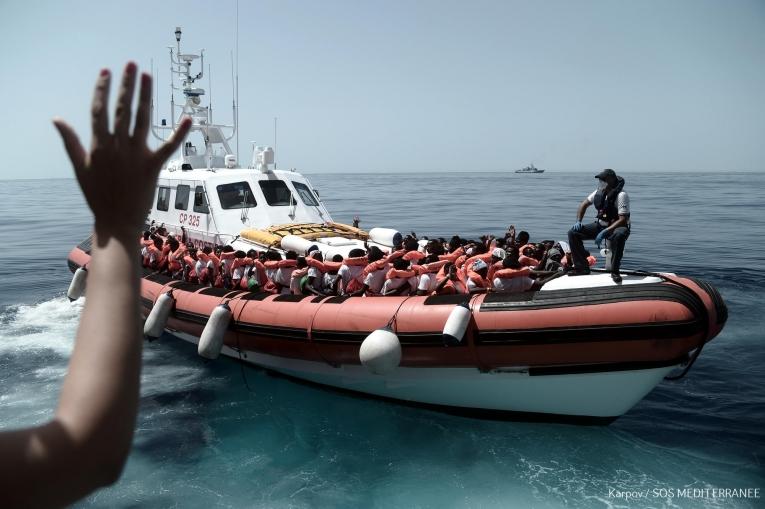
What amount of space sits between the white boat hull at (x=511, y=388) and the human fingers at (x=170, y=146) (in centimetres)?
471

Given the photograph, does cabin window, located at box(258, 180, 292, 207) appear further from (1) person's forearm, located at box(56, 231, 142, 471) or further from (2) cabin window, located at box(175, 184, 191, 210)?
(1) person's forearm, located at box(56, 231, 142, 471)

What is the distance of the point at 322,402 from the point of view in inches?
258

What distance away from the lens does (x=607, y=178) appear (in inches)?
215

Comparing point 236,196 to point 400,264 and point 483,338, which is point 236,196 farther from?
point 483,338

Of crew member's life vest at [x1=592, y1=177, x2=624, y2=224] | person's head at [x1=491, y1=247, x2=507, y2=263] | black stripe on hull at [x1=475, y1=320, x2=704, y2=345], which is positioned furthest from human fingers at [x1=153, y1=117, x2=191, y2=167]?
person's head at [x1=491, y1=247, x2=507, y2=263]

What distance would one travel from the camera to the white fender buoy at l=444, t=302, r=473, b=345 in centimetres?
500

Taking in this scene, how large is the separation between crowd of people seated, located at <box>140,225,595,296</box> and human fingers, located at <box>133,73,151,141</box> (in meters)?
4.93

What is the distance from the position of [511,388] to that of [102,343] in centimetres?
504

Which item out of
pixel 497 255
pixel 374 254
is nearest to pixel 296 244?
pixel 374 254

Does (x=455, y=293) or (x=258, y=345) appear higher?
(x=455, y=293)

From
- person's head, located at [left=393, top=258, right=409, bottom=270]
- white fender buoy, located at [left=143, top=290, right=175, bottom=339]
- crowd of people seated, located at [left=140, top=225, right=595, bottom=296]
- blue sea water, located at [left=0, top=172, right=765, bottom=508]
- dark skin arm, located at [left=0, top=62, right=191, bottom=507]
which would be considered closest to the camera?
dark skin arm, located at [left=0, top=62, right=191, bottom=507]

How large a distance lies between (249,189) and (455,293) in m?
4.67

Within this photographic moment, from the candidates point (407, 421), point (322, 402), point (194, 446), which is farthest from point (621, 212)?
point (194, 446)

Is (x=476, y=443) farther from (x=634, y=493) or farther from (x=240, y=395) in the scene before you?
(x=240, y=395)
